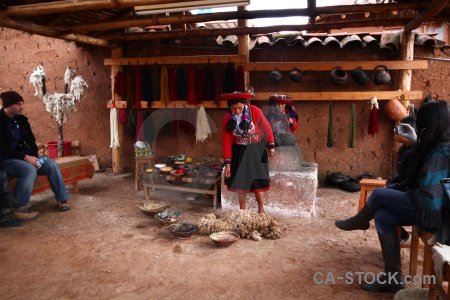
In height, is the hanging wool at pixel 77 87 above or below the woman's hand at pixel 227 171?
above

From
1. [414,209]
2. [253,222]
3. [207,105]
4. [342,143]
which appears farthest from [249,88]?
[414,209]

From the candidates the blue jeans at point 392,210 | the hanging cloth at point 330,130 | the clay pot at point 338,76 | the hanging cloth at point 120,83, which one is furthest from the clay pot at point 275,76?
the blue jeans at point 392,210

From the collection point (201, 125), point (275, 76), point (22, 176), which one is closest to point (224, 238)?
point (22, 176)

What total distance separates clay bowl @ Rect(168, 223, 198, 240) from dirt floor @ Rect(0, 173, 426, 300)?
0.24 ft

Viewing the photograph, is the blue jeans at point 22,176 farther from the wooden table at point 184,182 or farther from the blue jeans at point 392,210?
the blue jeans at point 392,210

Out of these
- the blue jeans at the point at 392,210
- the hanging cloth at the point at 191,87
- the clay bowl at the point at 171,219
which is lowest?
the clay bowl at the point at 171,219

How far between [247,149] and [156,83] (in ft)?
10.1

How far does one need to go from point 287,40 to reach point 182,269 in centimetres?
454

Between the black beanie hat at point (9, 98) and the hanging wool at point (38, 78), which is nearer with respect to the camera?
the black beanie hat at point (9, 98)

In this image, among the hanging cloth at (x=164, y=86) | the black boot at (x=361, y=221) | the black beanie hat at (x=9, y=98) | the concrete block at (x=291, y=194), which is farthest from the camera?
the hanging cloth at (x=164, y=86)

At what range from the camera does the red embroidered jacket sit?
4.36 meters

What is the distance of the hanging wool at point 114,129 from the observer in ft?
22.6

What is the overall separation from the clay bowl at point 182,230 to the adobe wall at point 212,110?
2.89 metres

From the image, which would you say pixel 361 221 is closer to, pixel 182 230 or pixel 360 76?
pixel 182 230
